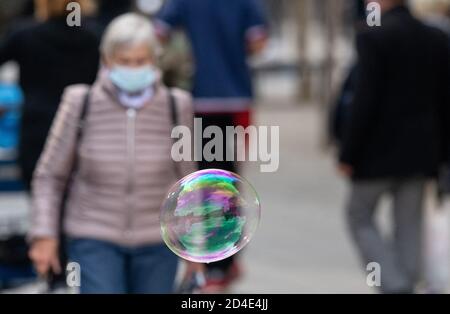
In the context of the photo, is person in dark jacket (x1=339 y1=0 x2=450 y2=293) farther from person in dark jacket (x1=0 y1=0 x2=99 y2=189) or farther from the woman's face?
the woman's face

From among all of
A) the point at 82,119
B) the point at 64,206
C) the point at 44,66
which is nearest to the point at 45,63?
the point at 44,66

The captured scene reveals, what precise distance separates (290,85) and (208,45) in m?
20.1

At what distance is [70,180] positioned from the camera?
5617 mm

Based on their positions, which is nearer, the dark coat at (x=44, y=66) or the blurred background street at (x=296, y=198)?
the dark coat at (x=44, y=66)

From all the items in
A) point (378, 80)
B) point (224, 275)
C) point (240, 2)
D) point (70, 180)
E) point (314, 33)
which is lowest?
point (224, 275)

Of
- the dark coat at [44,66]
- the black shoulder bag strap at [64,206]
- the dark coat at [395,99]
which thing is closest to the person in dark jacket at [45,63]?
the dark coat at [44,66]

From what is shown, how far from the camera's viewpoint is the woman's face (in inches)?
217

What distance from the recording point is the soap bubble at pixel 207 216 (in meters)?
5.40

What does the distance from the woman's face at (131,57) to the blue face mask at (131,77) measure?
0.6 inches

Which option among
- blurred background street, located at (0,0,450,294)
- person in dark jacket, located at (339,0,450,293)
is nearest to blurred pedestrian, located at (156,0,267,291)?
blurred background street, located at (0,0,450,294)

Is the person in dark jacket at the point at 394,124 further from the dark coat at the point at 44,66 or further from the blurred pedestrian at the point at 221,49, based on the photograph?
the dark coat at the point at 44,66

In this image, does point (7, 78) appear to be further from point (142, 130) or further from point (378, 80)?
point (142, 130)

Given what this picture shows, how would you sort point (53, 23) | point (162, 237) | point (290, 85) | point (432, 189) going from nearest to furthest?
point (162, 237) → point (53, 23) → point (432, 189) → point (290, 85)

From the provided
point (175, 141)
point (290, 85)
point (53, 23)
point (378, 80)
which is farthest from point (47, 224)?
point (290, 85)
